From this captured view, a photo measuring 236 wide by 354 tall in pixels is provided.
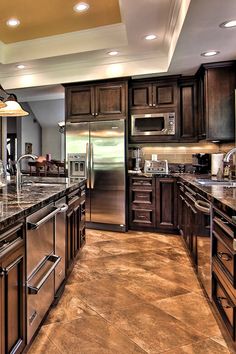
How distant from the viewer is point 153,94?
417 centimetres

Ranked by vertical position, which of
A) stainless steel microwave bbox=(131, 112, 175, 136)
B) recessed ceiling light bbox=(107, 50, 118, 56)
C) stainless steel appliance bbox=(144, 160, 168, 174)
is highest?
recessed ceiling light bbox=(107, 50, 118, 56)

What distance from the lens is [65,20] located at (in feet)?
10.9

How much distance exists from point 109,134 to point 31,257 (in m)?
2.92

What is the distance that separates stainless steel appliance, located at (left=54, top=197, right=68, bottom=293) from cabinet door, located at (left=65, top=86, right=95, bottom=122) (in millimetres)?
2485

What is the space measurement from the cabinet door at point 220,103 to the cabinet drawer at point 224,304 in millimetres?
2296

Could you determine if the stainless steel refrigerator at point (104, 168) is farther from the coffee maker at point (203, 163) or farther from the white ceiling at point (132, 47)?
the coffee maker at point (203, 163)

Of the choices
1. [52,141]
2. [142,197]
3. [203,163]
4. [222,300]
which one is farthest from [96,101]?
[52,141]

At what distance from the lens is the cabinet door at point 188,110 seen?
4090 millimetres

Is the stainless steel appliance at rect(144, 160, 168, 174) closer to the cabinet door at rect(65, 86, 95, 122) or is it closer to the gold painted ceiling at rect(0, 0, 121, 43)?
the cabinet door at rect(65, 86, 95, 122)

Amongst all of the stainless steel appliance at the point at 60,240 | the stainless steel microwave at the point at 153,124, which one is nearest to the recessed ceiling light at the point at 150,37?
the stainless steel microwave at the point at 153,124

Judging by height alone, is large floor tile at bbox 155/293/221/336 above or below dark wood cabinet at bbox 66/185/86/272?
below

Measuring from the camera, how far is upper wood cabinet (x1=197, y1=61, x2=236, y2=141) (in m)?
3.48

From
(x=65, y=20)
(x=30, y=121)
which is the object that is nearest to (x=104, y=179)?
(x=65, y=20)

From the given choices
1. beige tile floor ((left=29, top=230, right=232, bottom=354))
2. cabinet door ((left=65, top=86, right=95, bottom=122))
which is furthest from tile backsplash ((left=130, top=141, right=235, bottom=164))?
beige tile floor ((left=29, top=230, right=232, bottom=354))
